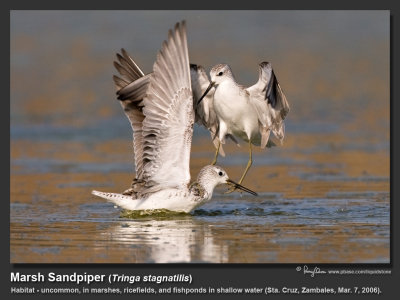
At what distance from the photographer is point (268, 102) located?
488 inches

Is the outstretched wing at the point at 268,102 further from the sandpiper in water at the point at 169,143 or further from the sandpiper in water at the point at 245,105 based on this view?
the sandpiper in water at the point at 169,143

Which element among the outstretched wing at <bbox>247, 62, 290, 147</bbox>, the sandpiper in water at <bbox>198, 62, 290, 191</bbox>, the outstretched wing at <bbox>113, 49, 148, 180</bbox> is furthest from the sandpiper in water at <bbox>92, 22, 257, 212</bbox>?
the outstretched wing at <bbox>247, 62, 290, 147</bbox>

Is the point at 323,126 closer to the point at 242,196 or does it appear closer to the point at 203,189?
the point at 242,196

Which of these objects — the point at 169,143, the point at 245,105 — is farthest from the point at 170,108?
the point at 245,105

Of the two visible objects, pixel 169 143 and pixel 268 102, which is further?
pixel 268 102

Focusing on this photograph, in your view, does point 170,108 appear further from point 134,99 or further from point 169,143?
point 134,99

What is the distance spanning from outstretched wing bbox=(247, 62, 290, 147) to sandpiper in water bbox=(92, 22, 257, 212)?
1.22 metres

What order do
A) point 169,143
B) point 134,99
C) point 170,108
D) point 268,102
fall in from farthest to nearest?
point 134,99
point 268,102
point 169,143
point 170,108

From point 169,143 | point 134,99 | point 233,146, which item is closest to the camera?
point 169,143

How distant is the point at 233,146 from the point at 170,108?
6.87 m

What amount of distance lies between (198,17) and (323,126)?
855 centimetres

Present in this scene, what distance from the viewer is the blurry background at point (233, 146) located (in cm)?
1026

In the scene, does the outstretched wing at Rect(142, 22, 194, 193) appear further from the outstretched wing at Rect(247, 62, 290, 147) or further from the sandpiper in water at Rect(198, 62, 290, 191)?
the outstretched wing at Rect(247, 62, 290, 147)

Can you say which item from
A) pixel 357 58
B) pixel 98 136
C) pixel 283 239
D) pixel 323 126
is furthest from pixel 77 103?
pixel 283 239
